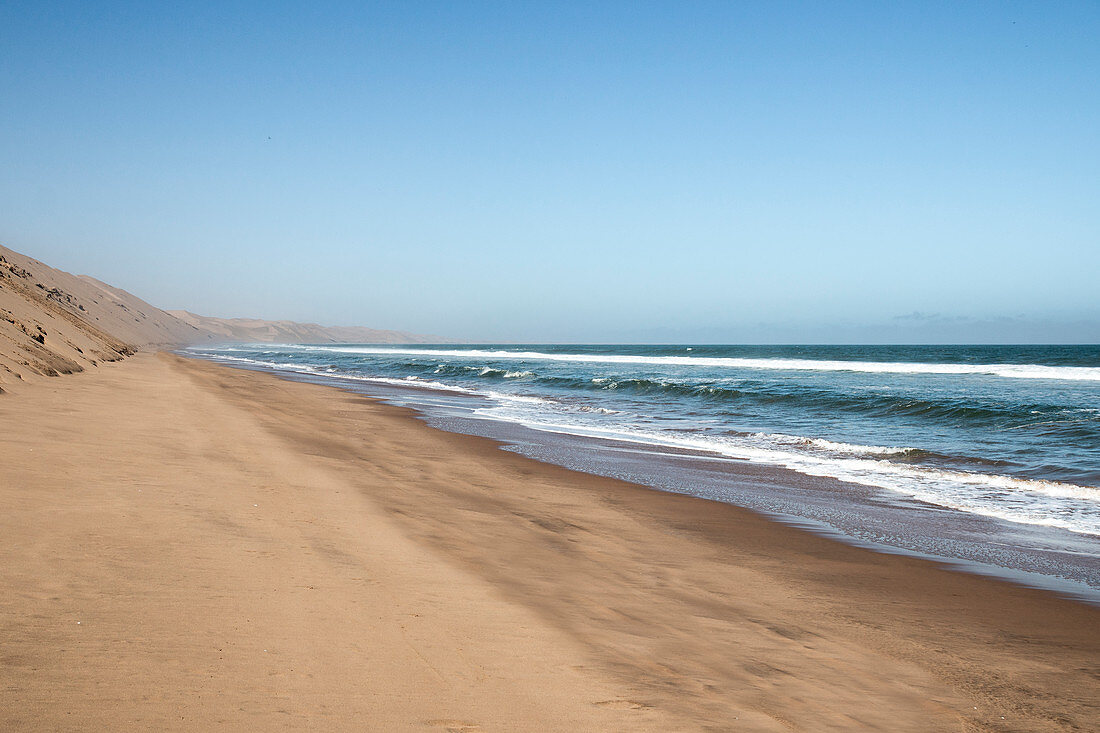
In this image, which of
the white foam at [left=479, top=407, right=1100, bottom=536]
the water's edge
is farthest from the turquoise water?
the water's edge

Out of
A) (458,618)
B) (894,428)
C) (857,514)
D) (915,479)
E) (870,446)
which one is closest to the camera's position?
(458,618)

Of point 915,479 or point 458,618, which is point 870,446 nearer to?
point 915,479

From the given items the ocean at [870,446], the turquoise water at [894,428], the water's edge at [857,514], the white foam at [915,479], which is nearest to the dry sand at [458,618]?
the water's edge at [857,514]

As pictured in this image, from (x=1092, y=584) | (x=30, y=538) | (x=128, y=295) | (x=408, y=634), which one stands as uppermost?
(x=128, y=295)

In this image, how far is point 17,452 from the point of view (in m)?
6.02

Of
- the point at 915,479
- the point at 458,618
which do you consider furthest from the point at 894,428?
the point at 458,618

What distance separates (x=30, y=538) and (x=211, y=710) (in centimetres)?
237

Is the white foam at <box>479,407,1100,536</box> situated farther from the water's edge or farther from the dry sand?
the dry sand

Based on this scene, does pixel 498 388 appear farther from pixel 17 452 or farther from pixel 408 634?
pixel 408 634

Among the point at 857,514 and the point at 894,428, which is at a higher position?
the point at 894,428

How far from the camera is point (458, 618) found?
145 inches

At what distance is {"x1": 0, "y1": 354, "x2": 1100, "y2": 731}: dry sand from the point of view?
8.79 feet

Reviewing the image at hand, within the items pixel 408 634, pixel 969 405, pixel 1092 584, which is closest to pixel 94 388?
pixel 408 634

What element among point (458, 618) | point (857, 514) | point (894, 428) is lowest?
point (857, 514)
